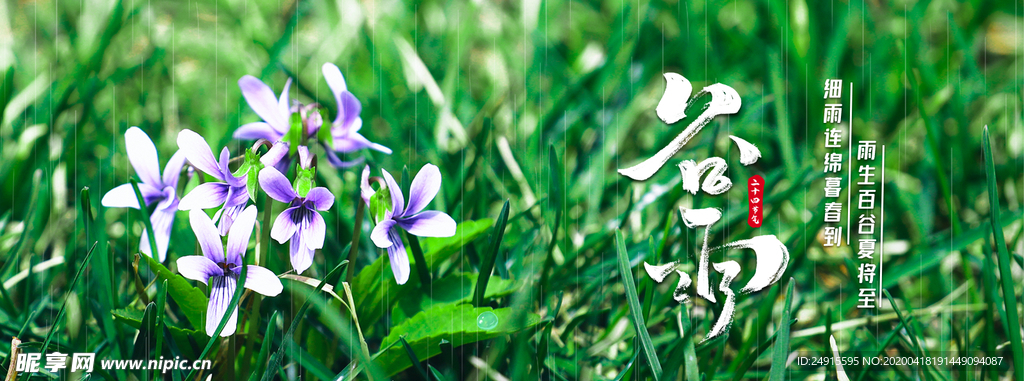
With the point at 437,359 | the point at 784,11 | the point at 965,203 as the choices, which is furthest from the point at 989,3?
the point at 437,359

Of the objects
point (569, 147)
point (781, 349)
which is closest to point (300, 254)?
point (781, 349)

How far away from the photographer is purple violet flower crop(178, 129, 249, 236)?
0.74 meters

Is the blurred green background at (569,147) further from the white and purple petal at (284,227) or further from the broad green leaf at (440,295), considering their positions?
the white and purple petal at (284,227)

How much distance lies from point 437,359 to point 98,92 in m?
1.25

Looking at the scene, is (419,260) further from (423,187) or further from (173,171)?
(173,171)

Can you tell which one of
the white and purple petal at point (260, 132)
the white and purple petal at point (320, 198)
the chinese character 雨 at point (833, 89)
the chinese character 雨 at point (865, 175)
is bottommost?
the white and purple petal at point (320, 198)

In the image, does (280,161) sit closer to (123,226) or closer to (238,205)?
(238,205)

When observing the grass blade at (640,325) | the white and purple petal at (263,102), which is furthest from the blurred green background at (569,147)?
the white and purple petal at (263,102)

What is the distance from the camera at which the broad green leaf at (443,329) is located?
2.75ft

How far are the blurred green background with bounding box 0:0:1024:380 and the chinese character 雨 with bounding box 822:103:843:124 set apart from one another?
84 mm

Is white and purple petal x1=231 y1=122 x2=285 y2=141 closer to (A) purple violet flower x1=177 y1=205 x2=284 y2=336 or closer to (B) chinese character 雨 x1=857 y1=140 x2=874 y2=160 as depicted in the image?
(A) purple violet flower x1=177 y1=205 x2=284 y2=336

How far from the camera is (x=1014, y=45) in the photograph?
6.00 ft

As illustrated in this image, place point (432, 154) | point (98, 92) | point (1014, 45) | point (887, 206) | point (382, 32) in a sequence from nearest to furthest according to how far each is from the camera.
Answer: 1. point (887, 206)
2. point (432, 154)
3. point (98, 92)
4. point (1014, 45)
5. point (382, 32)

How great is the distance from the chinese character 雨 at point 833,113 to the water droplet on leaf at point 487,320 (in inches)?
36.1
